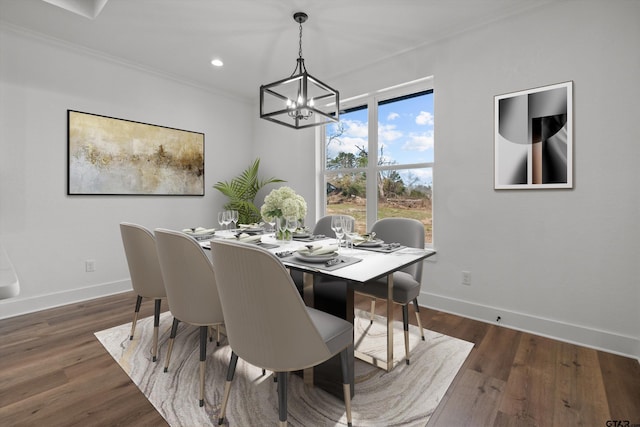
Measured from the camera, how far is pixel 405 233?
241cm

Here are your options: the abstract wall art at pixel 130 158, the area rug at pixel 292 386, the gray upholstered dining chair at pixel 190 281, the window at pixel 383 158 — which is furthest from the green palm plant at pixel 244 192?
the gray upholstered dining chair at pixel 190 281

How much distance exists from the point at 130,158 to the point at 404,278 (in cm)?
329

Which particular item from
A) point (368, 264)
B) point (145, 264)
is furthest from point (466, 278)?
point (145, 264)

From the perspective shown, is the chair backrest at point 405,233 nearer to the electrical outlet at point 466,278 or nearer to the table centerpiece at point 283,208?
the table centerpiece at point 283,208

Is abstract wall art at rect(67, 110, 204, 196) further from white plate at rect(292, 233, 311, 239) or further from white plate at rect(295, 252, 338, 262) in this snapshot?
white plate at rect(295, 252, 338, 262)

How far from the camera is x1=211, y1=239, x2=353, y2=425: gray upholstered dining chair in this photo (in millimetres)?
1129

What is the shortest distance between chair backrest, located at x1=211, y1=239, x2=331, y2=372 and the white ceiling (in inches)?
88.3

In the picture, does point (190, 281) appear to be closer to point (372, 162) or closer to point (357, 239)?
point (357, 239)

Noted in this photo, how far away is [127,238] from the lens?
2051 mm

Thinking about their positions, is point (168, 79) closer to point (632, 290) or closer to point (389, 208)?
point (389, 208)

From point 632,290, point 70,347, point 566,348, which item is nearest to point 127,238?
point 70,347

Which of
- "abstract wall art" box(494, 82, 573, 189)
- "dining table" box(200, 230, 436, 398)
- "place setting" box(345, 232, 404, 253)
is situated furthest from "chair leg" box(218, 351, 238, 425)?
"abstract wall art" box(494, 82, 573, 189)

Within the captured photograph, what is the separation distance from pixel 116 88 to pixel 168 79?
0.63 m

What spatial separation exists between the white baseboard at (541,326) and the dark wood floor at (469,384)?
0.07 metres
